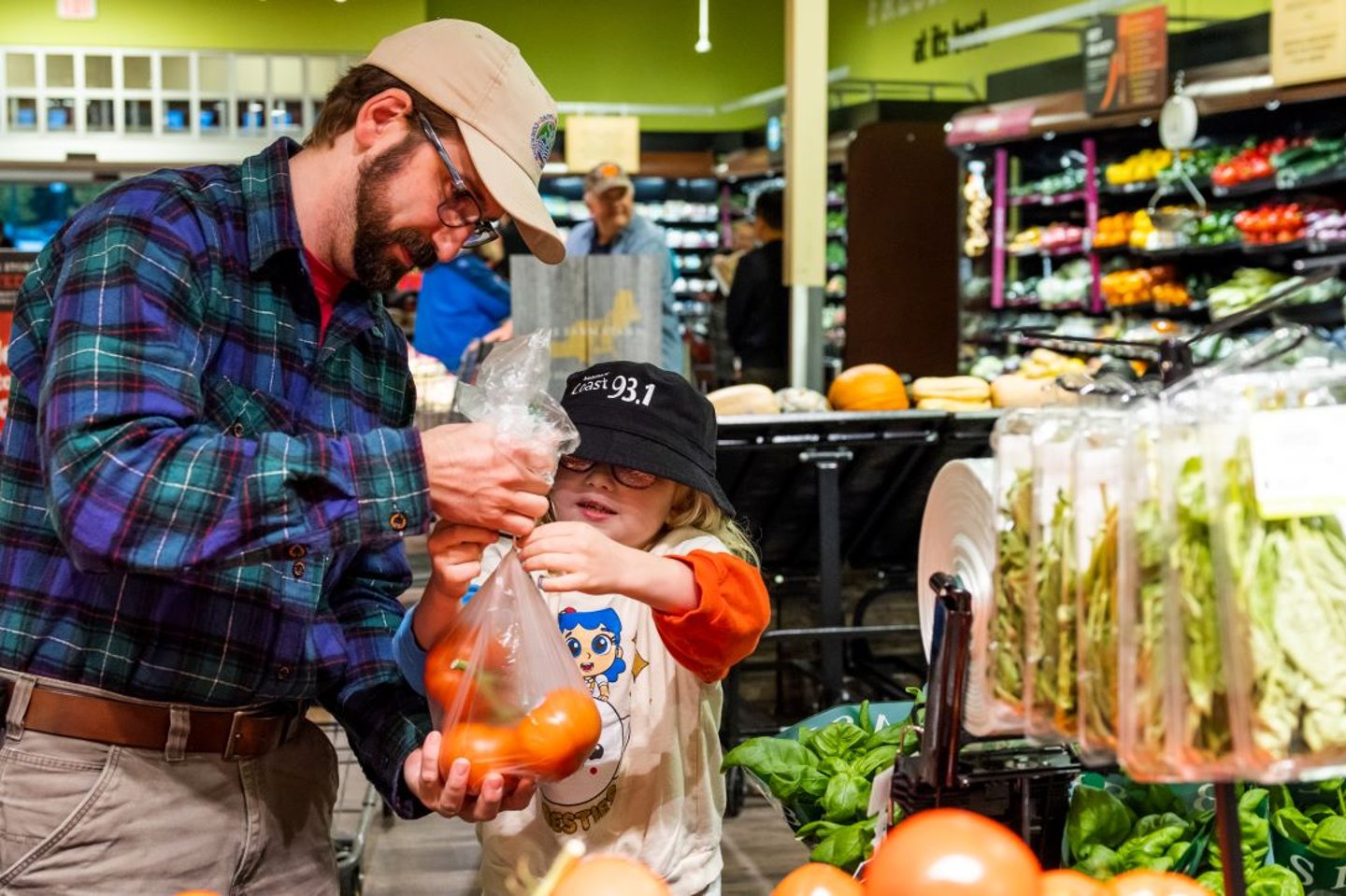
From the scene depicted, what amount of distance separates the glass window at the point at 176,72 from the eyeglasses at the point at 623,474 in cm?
1063

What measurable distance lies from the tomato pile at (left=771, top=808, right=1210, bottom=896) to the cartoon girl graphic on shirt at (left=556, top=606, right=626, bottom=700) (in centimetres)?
85

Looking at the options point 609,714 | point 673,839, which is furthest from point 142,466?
point 673,839

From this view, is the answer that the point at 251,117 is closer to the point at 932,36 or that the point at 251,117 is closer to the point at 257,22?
the point at 257,22

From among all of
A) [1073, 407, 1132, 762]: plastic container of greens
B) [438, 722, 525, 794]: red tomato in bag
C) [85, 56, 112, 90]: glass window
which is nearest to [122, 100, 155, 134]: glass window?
[85, 56, 112, 90]: glass window

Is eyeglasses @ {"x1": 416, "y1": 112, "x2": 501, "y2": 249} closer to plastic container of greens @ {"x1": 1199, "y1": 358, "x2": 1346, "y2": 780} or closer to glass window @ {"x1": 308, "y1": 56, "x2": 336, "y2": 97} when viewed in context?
plastic container of greens @ {"x1": 1199, "y1": 358, "x2": 1346, "y2": 780}

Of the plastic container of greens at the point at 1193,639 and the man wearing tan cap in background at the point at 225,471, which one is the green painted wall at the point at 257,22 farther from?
the plastic container of greens at the point at 1193,639

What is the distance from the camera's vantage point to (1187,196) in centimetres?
865

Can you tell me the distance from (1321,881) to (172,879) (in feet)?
5.21

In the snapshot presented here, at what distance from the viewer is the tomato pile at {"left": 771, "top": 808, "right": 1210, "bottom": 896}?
4.17 ft

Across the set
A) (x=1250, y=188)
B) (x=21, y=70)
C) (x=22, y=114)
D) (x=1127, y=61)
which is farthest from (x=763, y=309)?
(x=21, y=70)

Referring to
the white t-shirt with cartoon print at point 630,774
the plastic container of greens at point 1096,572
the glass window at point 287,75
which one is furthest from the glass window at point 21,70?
the plastic container of greens at point 1096,572

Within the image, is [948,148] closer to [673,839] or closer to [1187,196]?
[1187,196]

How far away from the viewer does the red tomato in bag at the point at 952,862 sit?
1.27m

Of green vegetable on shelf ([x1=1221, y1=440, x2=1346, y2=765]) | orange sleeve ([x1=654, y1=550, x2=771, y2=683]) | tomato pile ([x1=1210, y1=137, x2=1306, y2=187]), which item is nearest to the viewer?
green vegetable on shelf ([x1=1221, y1=440, x2=1346, y2=765])
